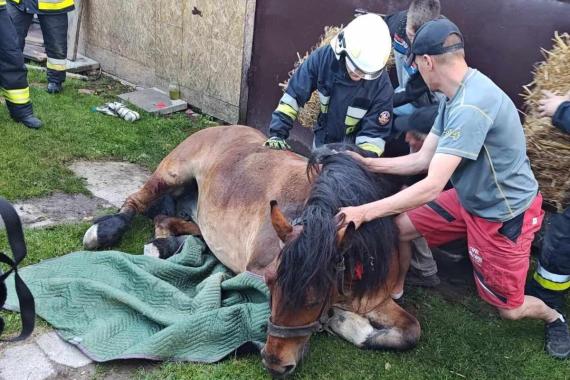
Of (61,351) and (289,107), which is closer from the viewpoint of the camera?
(61,351)

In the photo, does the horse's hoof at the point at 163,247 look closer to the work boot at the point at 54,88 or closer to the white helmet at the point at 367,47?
the white helmet at the point at 367,47

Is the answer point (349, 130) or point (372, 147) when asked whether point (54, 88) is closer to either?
point (349, 130)

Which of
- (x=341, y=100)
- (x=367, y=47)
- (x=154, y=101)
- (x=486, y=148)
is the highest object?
(x=367, y=47)

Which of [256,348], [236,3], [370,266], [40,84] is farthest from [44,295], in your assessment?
[40,84]

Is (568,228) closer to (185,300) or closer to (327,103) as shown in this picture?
(327,103)

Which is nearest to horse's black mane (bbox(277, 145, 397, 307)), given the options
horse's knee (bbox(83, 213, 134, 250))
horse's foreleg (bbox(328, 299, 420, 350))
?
horse's foreleg (bbox(328, 299, 420, 350))

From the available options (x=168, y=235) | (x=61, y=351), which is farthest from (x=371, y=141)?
(x=61, y=351)

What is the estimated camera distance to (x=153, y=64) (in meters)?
8.45

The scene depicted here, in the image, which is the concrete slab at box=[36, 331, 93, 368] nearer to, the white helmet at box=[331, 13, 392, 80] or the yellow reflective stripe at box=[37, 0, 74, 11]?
the white helmet at box=[331, 13, 392, 80]

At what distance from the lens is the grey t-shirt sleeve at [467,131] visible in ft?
10.3

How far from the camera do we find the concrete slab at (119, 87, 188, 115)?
776 cm

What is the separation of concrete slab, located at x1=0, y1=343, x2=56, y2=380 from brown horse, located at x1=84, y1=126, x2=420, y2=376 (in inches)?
48.0

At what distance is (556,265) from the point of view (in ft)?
13.2

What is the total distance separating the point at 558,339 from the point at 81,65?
7436 millimetres
